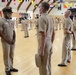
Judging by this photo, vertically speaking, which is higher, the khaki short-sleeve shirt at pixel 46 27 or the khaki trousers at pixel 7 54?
the khaki short-sleeve shirt at pixel 46 27

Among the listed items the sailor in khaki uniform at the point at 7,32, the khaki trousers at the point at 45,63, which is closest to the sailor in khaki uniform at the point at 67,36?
the sailor in khaki uniform at the point at 7,32

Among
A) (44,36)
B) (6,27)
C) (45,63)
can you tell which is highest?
(6,27)

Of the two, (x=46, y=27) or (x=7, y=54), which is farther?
(x=7, y=54)

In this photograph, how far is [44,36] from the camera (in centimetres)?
325

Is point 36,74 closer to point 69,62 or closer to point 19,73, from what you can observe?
point 19,73

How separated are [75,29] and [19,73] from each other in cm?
384

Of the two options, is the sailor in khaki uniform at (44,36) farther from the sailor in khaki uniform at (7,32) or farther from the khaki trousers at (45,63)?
the sailor in khaki uniform at (7,32)

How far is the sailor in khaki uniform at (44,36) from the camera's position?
3.26m

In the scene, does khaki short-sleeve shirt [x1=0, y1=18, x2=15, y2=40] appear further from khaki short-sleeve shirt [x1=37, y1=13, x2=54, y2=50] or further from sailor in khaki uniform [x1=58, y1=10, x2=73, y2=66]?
sailor in khaki uniform [x1=58, y1=10, x2=73, y2=66]

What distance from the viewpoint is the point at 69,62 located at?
5.70 m

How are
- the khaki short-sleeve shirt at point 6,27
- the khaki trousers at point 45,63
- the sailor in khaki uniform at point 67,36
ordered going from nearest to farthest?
the khaki trousers at point 45,63, the khaki short-sleeve shirt at point 6,27, the sailor in khaki uniform at point 67,36

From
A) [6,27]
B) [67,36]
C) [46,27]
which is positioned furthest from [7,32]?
[67,36]

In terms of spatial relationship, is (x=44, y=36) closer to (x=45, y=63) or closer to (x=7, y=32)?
(x=45, y=63)

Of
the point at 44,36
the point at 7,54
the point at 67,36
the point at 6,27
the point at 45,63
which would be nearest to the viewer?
the point at 44,36
